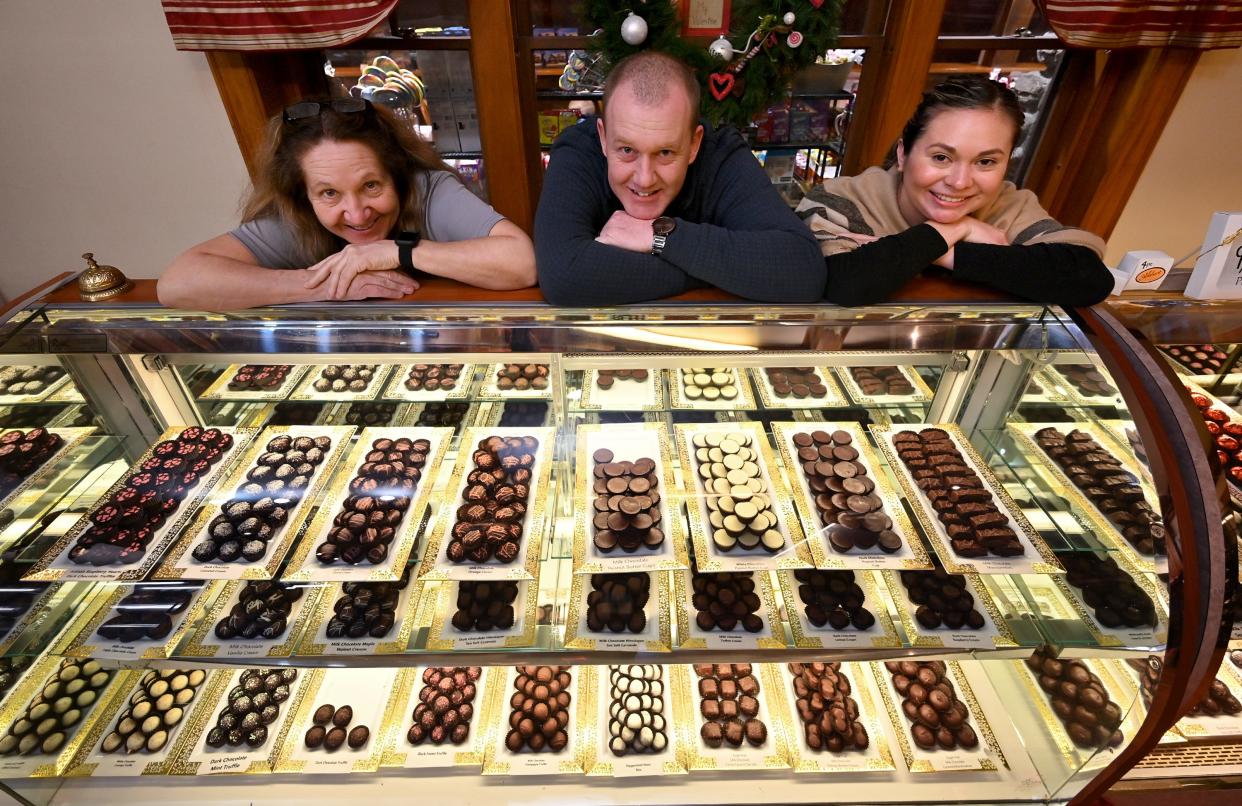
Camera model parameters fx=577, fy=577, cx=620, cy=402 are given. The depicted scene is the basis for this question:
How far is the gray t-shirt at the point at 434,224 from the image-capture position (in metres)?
1.77

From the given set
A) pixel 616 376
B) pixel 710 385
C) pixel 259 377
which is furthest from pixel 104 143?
pixel 710 385

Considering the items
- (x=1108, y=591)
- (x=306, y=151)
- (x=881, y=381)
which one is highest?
(x=306, y=151)

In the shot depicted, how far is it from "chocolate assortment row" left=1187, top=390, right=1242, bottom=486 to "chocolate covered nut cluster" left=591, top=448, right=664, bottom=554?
1833 millimetres

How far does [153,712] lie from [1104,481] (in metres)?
2.95

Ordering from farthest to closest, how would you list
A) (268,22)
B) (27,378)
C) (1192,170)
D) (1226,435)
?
(1192,170)
(268,22)
(1226,435)
(27,378)

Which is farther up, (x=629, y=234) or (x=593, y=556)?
(x=629, y=234)

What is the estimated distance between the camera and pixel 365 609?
1.62 metres

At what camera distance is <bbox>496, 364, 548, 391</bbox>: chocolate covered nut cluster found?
189cm

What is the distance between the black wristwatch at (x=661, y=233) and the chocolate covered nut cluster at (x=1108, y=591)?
4.46 feet

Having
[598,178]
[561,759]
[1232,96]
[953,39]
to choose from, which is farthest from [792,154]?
[561,759]

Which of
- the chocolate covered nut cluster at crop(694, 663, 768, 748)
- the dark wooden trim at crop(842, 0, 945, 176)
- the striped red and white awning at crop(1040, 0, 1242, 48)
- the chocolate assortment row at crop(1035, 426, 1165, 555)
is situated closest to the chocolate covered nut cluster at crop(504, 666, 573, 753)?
the chocolate covered nut cluster at crop(694, 663, 768, 748)

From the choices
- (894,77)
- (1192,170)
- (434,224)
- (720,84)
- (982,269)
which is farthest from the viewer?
(1192,170)

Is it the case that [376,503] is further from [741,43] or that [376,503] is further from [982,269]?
[741,43]

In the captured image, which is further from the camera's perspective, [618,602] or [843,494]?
[843,494]
